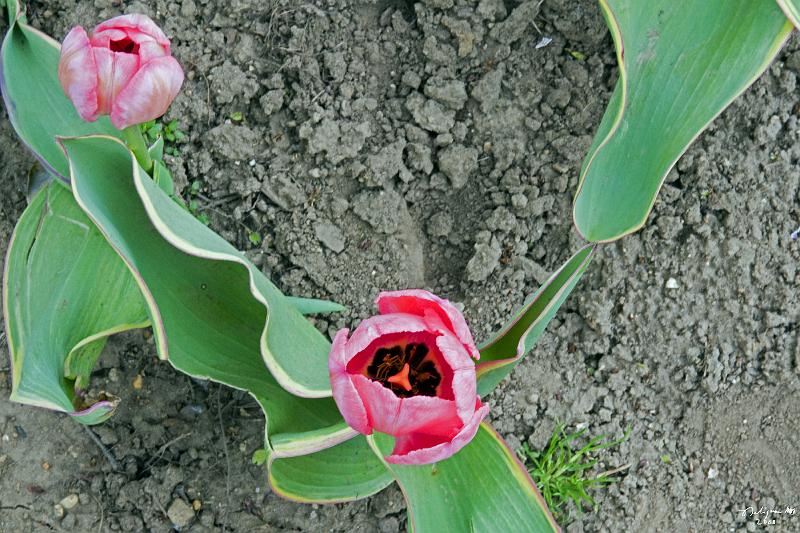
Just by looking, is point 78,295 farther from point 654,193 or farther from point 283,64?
point 654,193

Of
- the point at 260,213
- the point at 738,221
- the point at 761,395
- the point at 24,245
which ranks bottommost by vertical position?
the point at 761,395

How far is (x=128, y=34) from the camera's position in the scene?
132 cm

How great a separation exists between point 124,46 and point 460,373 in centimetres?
79

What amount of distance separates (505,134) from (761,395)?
2.83 ft

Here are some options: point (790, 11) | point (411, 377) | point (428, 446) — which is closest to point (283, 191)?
point (411, 377)

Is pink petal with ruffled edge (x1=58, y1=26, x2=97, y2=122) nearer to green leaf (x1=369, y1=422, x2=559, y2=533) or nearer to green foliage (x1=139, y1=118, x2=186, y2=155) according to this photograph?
green foliage (x1=139, y1=118, x2=186, y2=155)

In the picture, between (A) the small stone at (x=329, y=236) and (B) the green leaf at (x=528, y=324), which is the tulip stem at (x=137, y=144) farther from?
(B) the green leaf at (x=528, y=324)

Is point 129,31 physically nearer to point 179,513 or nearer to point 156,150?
point 156,150

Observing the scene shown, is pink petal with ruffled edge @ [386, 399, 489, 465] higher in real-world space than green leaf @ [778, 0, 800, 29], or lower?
higher

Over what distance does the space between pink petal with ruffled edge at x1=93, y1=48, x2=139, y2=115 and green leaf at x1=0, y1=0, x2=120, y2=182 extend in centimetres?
20

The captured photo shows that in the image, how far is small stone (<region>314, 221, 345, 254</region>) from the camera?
6.02 ft

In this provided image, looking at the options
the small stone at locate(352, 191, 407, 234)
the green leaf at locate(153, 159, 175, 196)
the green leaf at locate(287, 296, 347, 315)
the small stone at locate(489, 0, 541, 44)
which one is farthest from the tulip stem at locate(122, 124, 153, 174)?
the small stone at locate(489, 0, 541, 44)

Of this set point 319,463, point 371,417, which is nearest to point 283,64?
point 319,463

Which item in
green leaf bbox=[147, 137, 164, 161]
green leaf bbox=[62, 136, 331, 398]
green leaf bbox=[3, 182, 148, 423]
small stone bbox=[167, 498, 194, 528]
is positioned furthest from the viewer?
small stone bbox=[167, 498, 194, 528]
